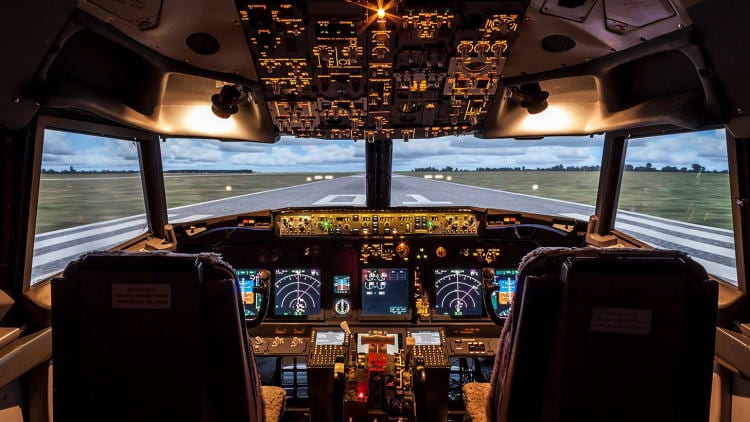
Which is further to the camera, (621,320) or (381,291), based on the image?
(381,291)

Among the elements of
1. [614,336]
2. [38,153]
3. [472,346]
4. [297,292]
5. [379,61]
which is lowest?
[472,346]

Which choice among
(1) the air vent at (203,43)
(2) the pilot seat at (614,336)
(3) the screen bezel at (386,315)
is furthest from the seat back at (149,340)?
(3) the screen bezel at (386,315)

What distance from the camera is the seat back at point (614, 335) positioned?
1228mm

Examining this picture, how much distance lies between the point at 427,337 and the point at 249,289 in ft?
4.35

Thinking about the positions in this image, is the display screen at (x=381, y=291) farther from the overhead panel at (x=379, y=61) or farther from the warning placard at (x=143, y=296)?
the warning placard at (x=143, y=296)

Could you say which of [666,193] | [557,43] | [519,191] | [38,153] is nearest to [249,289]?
[38,153]

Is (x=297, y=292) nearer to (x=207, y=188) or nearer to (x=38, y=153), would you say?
(x=38, y=153)

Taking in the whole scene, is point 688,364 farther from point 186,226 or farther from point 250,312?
point 186,226

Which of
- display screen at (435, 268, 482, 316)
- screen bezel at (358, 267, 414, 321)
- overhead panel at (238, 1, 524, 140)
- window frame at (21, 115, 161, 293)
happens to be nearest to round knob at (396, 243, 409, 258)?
screen bezel at (358, 267, 414, 321)

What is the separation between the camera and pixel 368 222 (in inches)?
119

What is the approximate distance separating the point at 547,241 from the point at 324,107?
193 cm

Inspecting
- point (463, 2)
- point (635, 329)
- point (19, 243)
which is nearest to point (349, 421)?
point (635, 329)

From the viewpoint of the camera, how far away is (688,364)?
4.16ft

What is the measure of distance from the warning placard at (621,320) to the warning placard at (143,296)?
128 cm
